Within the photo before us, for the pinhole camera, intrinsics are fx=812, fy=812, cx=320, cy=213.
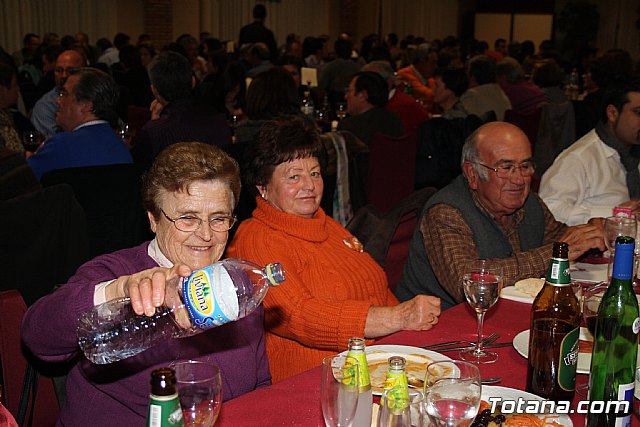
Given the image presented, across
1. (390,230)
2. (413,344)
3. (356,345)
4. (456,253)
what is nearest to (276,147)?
(390,230)

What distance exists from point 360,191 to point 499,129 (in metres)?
1.78

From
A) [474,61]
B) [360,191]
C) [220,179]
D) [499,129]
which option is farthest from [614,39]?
[220,179]

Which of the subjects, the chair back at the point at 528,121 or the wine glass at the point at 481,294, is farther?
the chair back at the point at 528,121

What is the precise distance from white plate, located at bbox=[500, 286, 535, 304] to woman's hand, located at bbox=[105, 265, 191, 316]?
1.24 metres

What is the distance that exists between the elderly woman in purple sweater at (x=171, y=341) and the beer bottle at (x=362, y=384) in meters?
0.56

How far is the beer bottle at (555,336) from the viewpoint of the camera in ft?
5.54

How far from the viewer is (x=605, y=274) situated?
9.17 feet

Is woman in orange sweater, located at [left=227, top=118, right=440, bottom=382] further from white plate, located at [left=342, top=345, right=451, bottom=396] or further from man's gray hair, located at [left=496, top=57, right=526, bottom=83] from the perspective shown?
man's gray hair, located at [left=496, top=57, right=526, bottom=83]

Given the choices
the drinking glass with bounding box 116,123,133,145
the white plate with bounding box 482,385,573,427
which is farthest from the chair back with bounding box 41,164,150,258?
the white plate with bounding box 482,385,573,427

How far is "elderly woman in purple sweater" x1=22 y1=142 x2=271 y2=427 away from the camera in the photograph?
1.74 meters

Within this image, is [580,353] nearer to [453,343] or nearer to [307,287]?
[453,343]

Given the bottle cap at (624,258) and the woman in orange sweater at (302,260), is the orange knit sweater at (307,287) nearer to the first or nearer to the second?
the woman in orange sweater at (302,260)

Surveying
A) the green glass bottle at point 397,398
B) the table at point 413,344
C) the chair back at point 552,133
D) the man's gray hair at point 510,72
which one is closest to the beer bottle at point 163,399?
the green glass bottle at point 397,398

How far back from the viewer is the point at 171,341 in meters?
1.91
